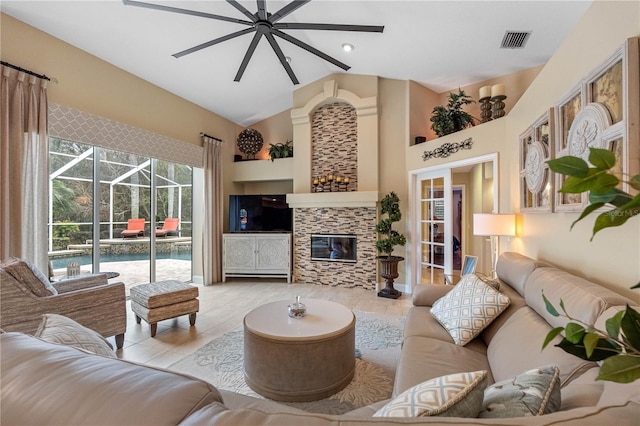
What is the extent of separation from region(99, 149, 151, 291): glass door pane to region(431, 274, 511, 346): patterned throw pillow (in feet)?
13.0

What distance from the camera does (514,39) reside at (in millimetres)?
3355

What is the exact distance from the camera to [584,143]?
1.75 metres

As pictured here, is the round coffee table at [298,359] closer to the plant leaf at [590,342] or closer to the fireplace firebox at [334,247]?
the plant leaf at [590,342]

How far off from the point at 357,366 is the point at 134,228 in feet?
12.8

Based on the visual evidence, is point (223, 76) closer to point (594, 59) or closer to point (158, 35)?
point (158, 35)

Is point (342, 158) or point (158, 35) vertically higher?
point (158, 35)

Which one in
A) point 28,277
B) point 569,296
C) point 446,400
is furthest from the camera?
point 28,277

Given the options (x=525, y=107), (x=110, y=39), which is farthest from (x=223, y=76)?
(x=525, y=107)

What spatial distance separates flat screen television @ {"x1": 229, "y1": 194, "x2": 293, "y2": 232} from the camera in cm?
577

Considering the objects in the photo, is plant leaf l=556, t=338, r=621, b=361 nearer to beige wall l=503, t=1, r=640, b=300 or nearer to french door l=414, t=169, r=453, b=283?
beige wall l=503, t=1, r=640, b=300

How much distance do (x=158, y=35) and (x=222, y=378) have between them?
12.5 ft

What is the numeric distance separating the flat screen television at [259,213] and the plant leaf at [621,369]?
5.40 meters

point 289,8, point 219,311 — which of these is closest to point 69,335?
point 289,8

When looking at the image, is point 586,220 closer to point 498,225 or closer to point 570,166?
point 498,225
